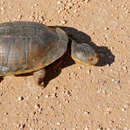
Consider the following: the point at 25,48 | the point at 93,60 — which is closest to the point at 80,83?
the point at 93,60

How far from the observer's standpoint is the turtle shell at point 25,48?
3.62 metres

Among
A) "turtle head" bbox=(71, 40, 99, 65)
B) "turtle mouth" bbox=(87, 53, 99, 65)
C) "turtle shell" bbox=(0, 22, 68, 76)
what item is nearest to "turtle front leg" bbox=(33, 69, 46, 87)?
"turtle shell" bbox=(0, 22, 68, 76)

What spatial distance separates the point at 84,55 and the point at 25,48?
1244 millimetres

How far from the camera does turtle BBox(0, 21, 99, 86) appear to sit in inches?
143

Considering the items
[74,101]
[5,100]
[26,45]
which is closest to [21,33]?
[26,45]

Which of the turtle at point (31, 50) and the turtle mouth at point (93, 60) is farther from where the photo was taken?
the turtle mouth at point (93, 60)

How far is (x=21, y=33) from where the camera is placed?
144 inches

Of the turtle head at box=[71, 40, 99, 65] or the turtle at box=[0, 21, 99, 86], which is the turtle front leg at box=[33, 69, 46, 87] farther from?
the turtle head at box=[71, 40, 99, 65]

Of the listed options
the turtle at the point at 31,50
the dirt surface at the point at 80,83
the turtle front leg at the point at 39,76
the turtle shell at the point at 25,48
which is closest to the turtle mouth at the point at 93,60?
the turtle at the point at 31,50

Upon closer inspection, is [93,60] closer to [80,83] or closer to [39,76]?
[80,83]

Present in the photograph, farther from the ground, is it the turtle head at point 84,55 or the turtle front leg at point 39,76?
the turtle head at point 84,55

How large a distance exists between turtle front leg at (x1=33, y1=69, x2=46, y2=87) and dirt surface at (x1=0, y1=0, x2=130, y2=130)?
159mm

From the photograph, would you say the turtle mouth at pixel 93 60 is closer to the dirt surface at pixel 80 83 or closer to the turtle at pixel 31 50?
the turtle at pixel 31 50

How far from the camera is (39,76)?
12.7 feet
